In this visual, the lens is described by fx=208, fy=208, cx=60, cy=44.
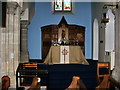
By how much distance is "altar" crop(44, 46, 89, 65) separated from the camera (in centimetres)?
1143

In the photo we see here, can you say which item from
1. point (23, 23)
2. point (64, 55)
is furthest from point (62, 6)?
point (64, 55)

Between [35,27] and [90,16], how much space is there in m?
4.42

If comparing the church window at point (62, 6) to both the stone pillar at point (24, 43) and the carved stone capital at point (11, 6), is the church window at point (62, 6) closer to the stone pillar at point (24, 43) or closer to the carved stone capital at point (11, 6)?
the stone pillar at point (24, 43)

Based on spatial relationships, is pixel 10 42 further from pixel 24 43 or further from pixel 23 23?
pixel 24 43

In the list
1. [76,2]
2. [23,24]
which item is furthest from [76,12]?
[23,24]

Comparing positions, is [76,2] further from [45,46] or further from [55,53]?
[55,53]

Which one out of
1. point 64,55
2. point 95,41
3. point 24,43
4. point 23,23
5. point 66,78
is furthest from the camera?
point 95,41

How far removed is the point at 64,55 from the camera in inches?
450

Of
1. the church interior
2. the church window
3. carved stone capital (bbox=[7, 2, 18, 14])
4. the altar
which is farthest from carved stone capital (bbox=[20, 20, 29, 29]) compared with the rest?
carved stone capital (bbox=[7, 2, 18, 14])

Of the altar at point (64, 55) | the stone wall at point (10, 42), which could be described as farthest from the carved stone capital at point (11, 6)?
the altar at point (64, 55)

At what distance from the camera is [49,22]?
1612 cm

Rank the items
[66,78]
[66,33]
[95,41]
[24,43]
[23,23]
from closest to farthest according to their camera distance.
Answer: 1. [66,78]
2. [23,23]
3. [24,43]
4. [66,33]
5. [95,41]

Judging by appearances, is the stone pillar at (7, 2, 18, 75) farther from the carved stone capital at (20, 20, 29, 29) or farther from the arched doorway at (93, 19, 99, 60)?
the arched doorway at (93, 19, 99, 60)

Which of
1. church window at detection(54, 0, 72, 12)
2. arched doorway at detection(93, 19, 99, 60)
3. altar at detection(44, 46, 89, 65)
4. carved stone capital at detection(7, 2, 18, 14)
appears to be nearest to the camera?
carved stone capital at detection(7, 2, 18, 14)
